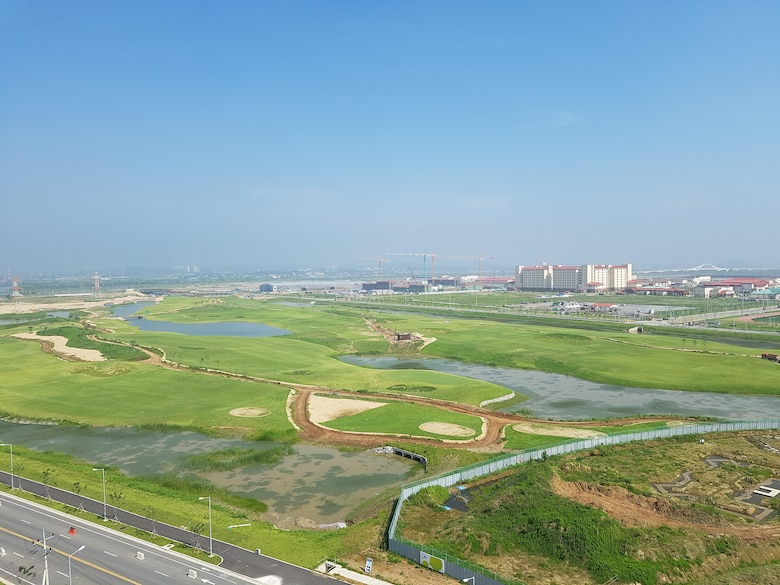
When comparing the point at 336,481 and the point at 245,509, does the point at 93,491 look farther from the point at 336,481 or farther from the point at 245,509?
the point at 336,481

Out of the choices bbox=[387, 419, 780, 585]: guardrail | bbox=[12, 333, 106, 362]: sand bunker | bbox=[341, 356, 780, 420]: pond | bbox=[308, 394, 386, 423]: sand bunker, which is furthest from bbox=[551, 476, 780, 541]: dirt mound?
bbox=[12, 333, 106, 362]: sand bunker

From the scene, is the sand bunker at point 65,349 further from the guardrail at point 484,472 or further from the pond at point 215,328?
the guardrail at point 484,472

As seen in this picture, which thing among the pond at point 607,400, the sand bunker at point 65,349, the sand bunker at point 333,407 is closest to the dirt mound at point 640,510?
the pond at point 607,400

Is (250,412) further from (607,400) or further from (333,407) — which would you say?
(607,400)

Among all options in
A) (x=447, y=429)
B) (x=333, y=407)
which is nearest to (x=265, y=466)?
(x=333, y=407)

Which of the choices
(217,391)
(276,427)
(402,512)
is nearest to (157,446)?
(276,427)

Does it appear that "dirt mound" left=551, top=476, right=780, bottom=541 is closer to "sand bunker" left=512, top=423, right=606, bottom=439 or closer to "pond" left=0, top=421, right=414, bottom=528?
"pond" left=0, top=421, right=414, bottom=528
